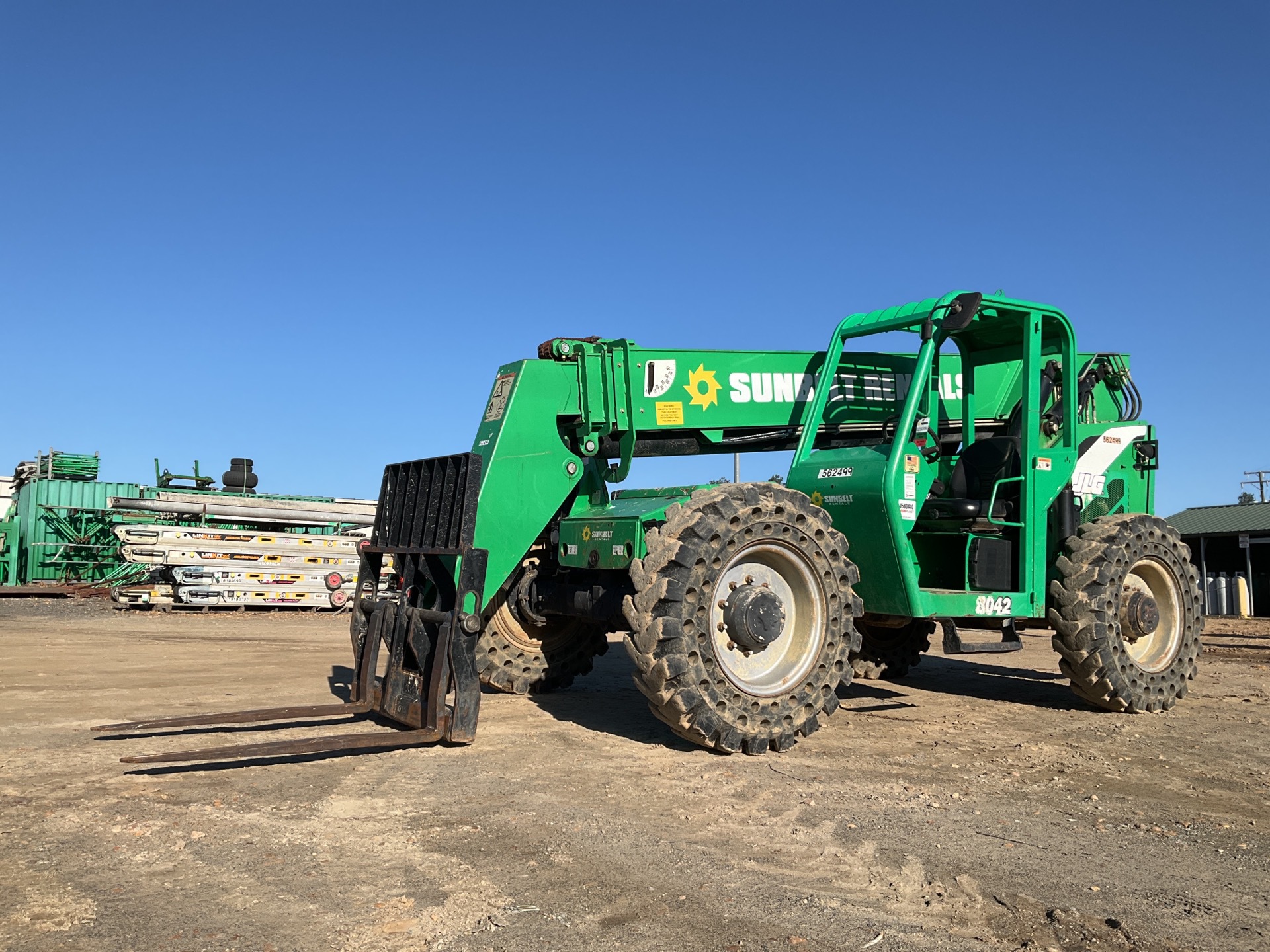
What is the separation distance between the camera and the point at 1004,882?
410 centimetres

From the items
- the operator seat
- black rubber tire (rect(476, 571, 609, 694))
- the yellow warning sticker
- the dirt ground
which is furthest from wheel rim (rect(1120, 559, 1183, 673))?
black rubber tire (rect(476, 571, 609, 694))

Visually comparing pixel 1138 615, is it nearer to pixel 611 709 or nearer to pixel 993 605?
pixel 993 605

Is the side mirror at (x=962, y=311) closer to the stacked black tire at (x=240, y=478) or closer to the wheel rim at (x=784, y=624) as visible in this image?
the wheel rim at (x=784, y=624)

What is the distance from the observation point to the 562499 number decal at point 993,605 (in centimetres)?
788

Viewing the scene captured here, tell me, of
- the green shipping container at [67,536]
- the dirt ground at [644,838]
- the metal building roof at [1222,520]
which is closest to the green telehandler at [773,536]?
the dirt ground at [644,838]

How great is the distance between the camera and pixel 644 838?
4.68m

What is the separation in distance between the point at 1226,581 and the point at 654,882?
26.7m

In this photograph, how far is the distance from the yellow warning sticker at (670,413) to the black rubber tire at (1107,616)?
3.37 meters

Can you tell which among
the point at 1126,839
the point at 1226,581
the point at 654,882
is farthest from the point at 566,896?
the point at 1226,581

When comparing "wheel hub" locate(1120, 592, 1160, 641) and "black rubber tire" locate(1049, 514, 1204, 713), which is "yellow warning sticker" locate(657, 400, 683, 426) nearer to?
"black rubber tire" locate(1049, 514, 1204, 713)

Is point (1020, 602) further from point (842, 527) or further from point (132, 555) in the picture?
point (132, 555)

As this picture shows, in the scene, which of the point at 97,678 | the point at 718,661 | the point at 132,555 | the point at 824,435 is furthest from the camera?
the point at 132,555

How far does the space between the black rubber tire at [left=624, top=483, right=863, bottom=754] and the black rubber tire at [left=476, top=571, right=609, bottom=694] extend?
86.5 inches

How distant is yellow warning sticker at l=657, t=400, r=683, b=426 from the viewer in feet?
26.3
